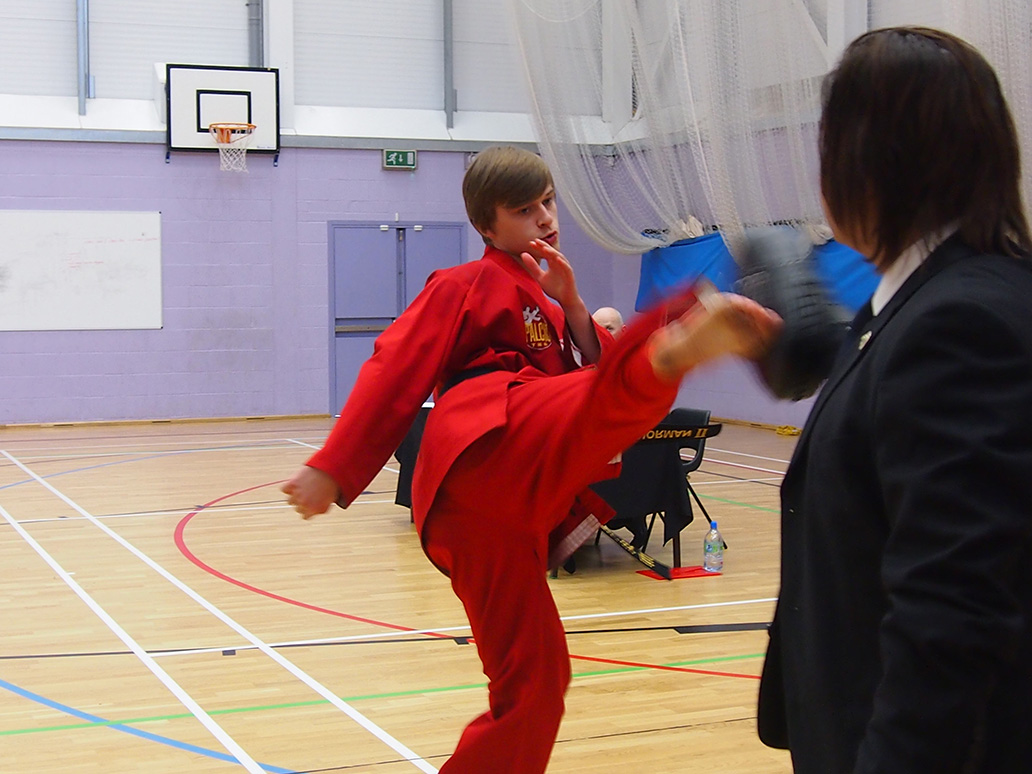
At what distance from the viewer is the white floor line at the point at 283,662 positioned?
3186 millimetres

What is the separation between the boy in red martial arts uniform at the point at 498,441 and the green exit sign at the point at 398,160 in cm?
1063

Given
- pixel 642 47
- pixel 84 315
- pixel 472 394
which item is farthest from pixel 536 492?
pixel 84 315

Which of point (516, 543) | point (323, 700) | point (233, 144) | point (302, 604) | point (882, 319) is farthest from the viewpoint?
point (233, 144)

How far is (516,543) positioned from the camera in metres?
2.12

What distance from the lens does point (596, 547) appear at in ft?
19.9

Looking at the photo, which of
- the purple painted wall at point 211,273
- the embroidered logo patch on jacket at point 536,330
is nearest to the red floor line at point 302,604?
the embroidered logo patch on jacket at point 536,330

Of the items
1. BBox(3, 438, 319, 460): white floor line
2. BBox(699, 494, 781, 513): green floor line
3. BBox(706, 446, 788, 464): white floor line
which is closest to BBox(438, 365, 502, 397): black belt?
BBox(699, 494, 781, 513): green floor line

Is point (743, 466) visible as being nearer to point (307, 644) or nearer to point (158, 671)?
point (307, 644)

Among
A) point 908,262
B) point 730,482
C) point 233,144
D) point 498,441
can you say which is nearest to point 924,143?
point 908,262

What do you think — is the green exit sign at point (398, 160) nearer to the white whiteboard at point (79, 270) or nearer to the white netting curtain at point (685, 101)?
the white whiteboard at point (79, 270)

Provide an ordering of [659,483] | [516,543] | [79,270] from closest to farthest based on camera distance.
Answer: [516,543]
[659,483]
[79,270]

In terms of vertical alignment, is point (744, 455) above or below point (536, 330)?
below

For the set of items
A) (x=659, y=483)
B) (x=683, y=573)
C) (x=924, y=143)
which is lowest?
(x=683, y=573)

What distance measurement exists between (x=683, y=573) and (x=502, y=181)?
3.59m
